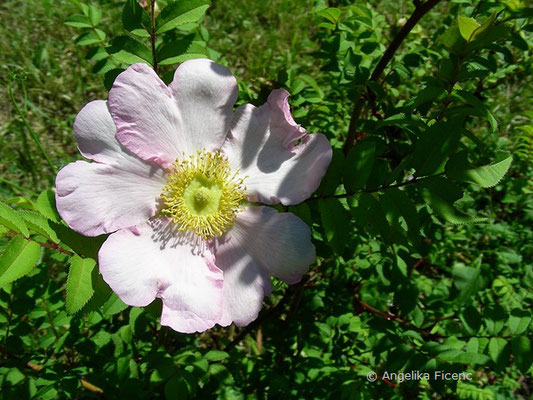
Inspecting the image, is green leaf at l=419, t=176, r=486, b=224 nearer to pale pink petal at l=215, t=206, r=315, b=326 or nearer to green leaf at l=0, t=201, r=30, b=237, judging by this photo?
pale pink petal at l=215, t=206, r=315, b=326

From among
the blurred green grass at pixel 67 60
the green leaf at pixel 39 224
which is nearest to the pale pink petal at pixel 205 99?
the green leaf at pixel 39 224

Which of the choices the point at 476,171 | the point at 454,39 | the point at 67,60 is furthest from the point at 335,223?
the point at 67,60

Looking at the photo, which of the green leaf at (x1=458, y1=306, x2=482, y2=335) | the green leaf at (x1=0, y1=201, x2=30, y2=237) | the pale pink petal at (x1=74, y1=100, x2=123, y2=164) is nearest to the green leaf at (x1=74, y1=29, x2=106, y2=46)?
the pale pink petal at (x1=74, y1=100, x2=123, y2=164)

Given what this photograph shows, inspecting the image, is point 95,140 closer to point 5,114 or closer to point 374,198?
point 374,198

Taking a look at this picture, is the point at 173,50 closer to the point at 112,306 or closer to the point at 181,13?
the point at 181,13

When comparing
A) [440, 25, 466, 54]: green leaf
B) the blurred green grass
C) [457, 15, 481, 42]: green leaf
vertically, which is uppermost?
[457, 15, 481, 42]: green leaf

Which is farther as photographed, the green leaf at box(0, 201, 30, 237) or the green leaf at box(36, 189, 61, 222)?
the green leaf at box(36, 189, 61, 222)

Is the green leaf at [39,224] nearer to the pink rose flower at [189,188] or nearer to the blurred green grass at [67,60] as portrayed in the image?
the pink rose flower at [189,188]
